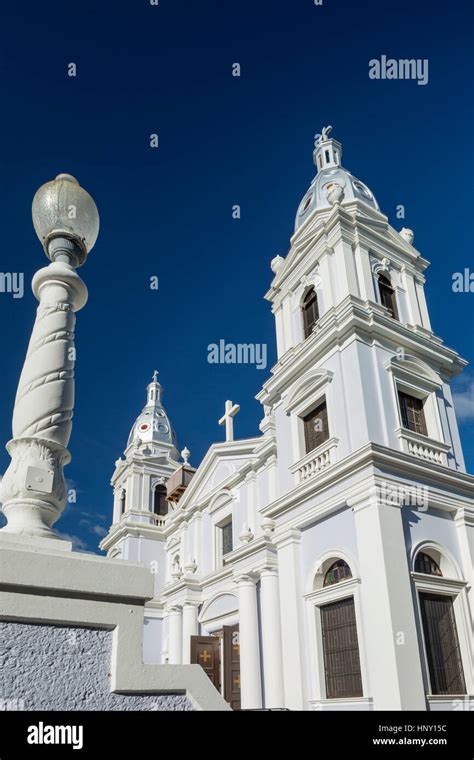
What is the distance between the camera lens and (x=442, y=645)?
9641 millimetres

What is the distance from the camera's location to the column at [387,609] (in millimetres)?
8539

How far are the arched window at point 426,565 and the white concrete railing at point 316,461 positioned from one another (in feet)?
7.90

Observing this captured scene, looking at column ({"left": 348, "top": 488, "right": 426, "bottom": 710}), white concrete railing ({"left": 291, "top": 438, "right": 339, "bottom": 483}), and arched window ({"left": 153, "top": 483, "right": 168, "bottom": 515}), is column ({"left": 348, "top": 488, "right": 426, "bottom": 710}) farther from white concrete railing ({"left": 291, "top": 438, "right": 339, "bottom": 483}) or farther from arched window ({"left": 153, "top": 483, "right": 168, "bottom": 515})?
arched window ({"left": 153, "top": 483, "right": 168, "bottom": 515})

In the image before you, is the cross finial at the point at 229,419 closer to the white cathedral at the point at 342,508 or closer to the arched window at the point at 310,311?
the white cathedral at the point at 342,508

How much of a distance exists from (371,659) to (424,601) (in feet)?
4.91

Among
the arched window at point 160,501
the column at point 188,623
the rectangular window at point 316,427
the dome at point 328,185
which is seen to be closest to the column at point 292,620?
the rectangular window at point 316,427

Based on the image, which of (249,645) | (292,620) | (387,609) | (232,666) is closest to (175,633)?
(232,666)

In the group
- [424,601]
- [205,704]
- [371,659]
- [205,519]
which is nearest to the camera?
[205,704]

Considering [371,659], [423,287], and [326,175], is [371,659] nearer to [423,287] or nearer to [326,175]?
[423,287]

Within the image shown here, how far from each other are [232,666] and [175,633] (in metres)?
3.71

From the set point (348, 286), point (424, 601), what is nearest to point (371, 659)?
point (424, 601)

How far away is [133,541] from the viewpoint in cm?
2238

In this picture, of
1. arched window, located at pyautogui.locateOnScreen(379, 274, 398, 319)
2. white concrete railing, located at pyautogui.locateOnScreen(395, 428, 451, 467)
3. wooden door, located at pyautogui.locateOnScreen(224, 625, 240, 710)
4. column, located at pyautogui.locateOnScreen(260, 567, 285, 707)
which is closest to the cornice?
white concrete railing, located at pyautogui.locateOnScreen(395, 428, 451, 467)
